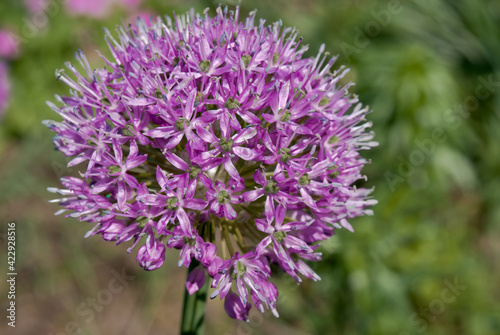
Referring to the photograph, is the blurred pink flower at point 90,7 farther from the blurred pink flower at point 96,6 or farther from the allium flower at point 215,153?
the allium flower at point 215,153

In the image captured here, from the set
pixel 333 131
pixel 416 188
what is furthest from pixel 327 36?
pixel 333 131

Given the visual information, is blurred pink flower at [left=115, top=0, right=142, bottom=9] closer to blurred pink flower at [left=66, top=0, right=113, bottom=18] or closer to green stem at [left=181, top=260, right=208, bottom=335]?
blurred pink flower at [left=66, top=0, right=113, bottom=18]

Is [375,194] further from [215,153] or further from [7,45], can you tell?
[7,45]

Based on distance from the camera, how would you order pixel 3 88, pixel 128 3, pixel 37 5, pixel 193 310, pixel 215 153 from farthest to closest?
pixel 128 3, pixel 37 5, pixel 3 88, pixel 193 310, pixel 215 153

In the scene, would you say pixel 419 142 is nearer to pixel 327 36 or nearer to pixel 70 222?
pixel 327 36

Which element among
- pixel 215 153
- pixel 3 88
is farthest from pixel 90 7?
pixel 215 153

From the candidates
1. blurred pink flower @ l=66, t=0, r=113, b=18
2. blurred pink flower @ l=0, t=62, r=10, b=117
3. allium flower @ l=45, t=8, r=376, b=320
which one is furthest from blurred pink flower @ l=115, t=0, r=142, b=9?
allium flower @ l=45, t=8, r=376, b=320
